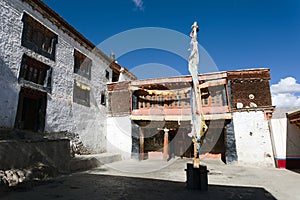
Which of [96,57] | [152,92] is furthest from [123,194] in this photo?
[96,57]

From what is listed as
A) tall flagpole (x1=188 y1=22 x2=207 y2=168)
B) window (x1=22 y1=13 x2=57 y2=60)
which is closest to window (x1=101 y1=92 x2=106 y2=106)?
window (x1=22 y1=13 x2=57 y2=60)

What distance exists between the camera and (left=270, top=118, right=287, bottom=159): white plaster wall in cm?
1173

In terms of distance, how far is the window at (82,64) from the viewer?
48.4ft

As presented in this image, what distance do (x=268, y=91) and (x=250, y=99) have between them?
1332 millimetres

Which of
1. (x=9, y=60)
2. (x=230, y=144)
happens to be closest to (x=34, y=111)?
(x=9, y=60)

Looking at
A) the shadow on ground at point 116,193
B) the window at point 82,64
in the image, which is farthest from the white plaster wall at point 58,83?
the shadow on ground at point 116,193

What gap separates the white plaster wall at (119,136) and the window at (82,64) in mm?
4805

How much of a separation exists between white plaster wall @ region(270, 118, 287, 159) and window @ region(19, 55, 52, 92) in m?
14.8

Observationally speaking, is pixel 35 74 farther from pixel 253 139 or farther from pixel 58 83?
pixel 253 139

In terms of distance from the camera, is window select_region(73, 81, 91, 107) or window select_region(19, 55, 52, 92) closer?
window select_region(19, 55, 52, 92)

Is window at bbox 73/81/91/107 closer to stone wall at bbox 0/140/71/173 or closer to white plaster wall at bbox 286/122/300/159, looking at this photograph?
stone wall at bbox 0/140/71/173

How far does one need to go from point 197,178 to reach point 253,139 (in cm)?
931

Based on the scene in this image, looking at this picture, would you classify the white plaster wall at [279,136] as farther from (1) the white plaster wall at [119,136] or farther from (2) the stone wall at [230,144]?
(1) the white plaster wall at [119,136]

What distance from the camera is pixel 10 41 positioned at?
959cm
